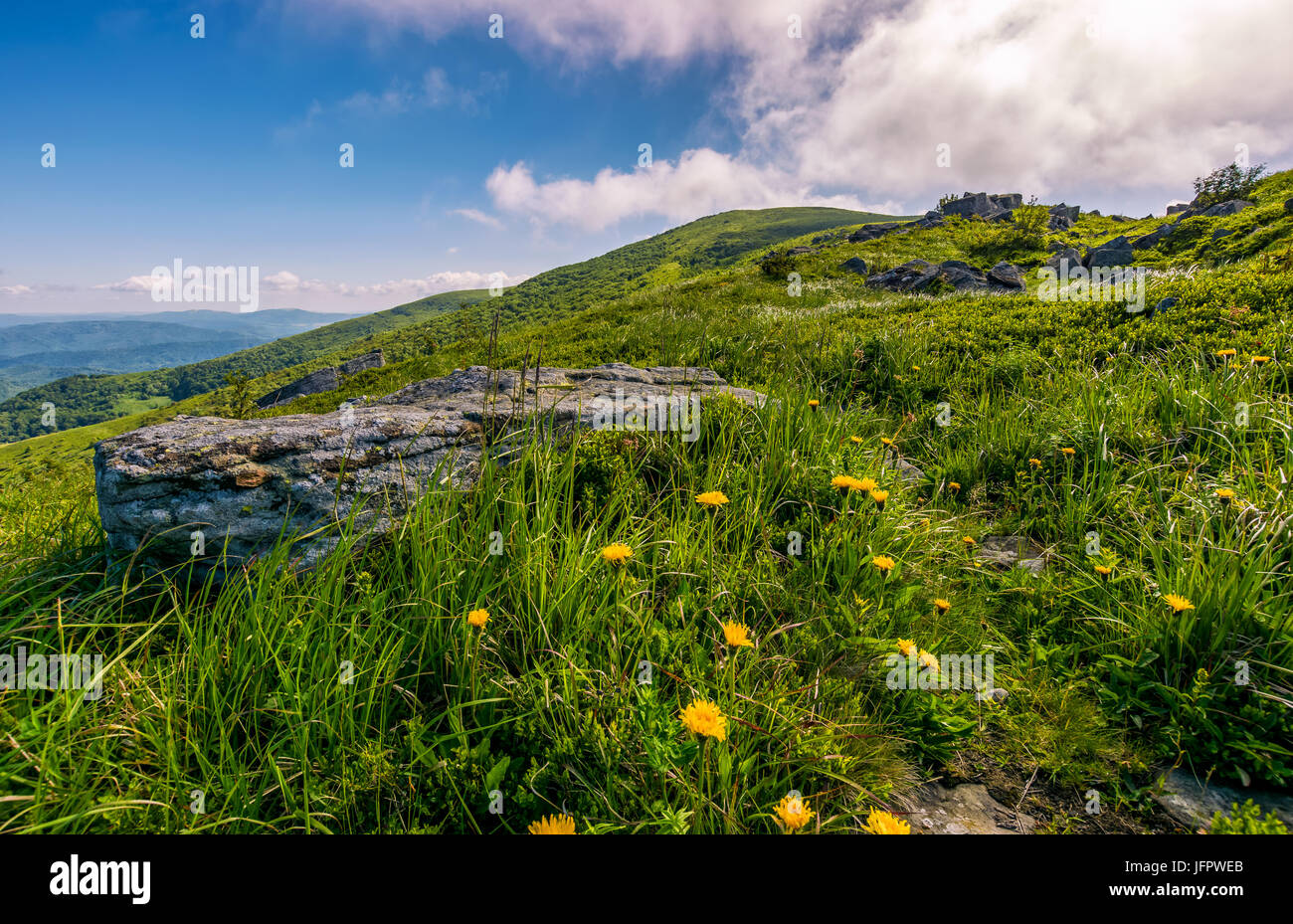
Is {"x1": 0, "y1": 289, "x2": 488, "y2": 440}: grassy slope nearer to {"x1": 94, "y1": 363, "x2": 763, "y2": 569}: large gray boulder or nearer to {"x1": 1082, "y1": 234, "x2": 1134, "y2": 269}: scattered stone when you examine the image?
{"x1": 1082, "y1": 234, "x2": 1134, "y2": 269}: scattered stone

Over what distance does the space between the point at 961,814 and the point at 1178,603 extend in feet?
4.79

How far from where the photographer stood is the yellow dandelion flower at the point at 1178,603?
229 centimetres

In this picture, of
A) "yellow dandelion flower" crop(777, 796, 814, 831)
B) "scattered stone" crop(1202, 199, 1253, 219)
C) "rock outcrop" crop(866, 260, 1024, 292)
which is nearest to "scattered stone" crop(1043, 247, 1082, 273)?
"rock outcrop" crop(866, 260, 1024, 292)

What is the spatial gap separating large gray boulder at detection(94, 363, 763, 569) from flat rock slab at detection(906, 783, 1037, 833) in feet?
8.53

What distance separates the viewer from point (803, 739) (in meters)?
1.92

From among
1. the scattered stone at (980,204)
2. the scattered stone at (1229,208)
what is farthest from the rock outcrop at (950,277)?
the scattered stone at (980,204)

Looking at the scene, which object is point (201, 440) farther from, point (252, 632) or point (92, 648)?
point (252, 632)

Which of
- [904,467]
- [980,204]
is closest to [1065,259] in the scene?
[904,467]

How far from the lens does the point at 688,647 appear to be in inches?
90.8

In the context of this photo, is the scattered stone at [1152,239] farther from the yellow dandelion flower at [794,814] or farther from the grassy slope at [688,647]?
the yellow dandelion flower at [794,814]

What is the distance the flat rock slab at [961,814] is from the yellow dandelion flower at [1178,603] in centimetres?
122

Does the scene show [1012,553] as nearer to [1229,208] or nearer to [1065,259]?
[1065,259]
